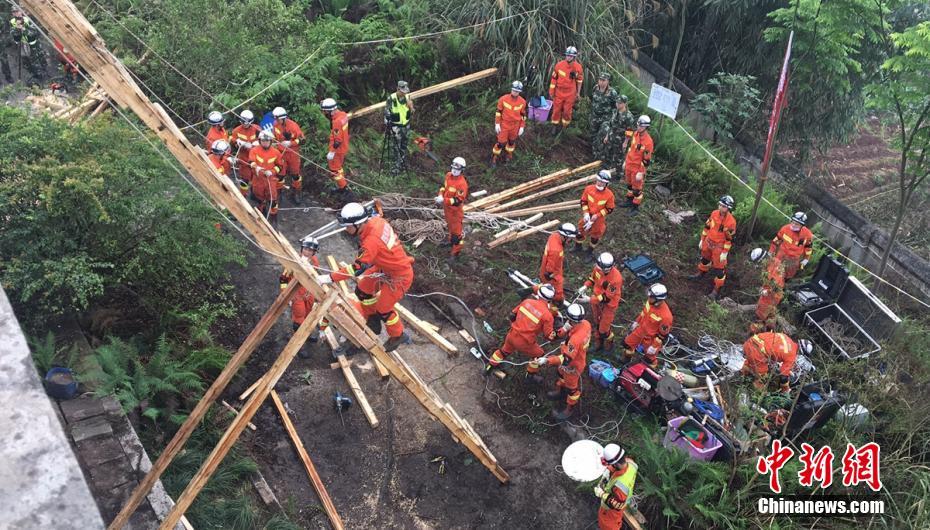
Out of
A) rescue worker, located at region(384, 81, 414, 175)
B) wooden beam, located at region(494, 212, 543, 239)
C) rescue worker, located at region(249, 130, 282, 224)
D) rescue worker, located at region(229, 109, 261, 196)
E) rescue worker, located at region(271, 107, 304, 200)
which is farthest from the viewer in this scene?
rescue worker, located at region(384, 81, 414, 175)

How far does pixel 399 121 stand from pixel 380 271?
18.5ft

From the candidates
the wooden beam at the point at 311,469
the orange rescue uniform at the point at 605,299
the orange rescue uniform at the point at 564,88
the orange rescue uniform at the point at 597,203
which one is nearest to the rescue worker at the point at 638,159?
the orange rescue uniform at the point at 597,203

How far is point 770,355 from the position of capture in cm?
927

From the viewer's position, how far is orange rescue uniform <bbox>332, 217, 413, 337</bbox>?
823 centimetres

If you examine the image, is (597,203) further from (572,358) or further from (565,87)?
(565,87)

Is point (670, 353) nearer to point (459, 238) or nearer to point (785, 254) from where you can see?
point (785, 254)

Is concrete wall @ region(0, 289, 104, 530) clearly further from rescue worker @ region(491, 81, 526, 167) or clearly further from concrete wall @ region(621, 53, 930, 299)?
concrete wall @ region(621, 53, 930, 299)

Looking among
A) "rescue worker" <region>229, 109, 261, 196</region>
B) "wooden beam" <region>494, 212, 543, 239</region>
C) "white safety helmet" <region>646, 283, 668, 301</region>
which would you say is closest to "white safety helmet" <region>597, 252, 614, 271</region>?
"white safety helmet" <region>646, 283, 668, 301</region>

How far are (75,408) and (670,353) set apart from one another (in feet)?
27.1

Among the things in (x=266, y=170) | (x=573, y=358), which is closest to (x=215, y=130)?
(x=266, y=170)

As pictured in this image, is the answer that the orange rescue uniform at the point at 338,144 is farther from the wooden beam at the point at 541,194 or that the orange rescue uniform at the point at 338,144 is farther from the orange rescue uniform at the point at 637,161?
the orange rescue uniform at the point at 637,161

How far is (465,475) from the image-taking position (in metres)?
9.09

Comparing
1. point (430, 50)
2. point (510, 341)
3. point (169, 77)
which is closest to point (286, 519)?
point (510, 341)

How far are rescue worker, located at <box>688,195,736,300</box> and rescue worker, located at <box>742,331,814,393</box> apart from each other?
2.69 m
